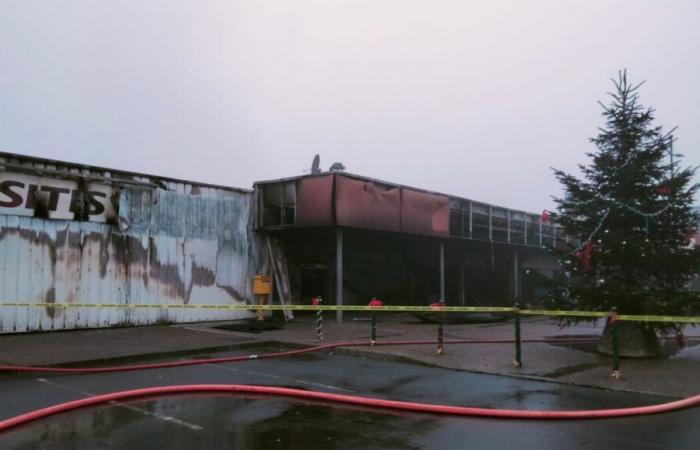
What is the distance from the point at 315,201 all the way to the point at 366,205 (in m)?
1.74

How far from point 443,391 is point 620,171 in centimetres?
651

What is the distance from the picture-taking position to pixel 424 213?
21312 mm

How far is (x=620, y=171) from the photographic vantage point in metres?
11.7

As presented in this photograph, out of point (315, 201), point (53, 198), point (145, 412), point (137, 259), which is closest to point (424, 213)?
point (315, 201)

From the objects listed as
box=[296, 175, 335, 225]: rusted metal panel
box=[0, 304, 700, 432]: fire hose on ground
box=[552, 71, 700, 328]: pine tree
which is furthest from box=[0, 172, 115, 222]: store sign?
box=[552, 71, 700, 328]: pine tree

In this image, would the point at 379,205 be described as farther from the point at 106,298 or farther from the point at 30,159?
the point at 30,159

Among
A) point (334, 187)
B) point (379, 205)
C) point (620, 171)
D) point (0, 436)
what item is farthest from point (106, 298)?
point (620, 171)

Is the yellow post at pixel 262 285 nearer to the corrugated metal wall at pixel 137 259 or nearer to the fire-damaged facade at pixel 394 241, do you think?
the corrugated metal wall at pixel 137 259

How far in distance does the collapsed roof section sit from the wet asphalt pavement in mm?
9314

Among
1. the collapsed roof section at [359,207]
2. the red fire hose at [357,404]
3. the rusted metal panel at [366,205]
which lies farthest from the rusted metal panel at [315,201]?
the red fire hose at [357,404]

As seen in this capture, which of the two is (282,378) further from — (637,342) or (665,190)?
(665,190)

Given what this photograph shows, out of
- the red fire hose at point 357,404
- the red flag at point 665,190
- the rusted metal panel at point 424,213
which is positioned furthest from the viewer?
the rusted metal panel at point 424,213

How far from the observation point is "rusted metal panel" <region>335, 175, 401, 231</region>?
18250 millimetres

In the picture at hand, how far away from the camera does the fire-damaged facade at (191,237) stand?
1470 centimetres
